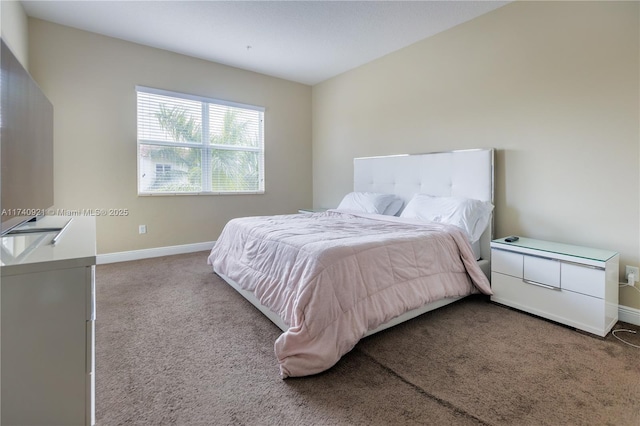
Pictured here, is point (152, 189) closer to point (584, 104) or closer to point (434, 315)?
point (434, 315)

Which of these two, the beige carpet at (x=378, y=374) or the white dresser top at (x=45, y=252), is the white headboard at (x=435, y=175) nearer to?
the beige carpet at (x=378, y=374)

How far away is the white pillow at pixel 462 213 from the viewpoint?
2.73 metres

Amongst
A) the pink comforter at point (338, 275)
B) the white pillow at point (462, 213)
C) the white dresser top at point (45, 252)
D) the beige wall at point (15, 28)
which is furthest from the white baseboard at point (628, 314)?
the beige wall at point (15, 28)

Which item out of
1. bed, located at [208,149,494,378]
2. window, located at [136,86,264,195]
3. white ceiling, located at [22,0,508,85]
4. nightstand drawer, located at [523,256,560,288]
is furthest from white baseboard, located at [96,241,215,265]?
nightstand drawer, located at [523,256,560,288]

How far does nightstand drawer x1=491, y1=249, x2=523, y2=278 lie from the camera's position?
7.97 ft

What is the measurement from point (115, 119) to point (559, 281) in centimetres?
479

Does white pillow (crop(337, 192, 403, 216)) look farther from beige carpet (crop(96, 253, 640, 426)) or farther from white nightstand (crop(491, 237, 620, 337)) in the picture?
beige carpet (crop(96, 253, 640, 426))

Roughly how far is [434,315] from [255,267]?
1.44 meters

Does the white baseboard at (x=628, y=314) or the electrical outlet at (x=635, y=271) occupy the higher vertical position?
the electrical outlet at (x=635, y=271)

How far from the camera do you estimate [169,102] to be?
4.04 m

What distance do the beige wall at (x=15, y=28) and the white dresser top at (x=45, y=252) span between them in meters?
1.87

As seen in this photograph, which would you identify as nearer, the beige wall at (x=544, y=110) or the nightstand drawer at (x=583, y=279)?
the nightstand drawer at (x=583, y=279)

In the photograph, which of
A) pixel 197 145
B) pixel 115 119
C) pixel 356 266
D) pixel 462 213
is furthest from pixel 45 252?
pixel 197 145

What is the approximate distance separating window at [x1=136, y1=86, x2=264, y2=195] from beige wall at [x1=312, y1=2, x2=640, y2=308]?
2.27m
